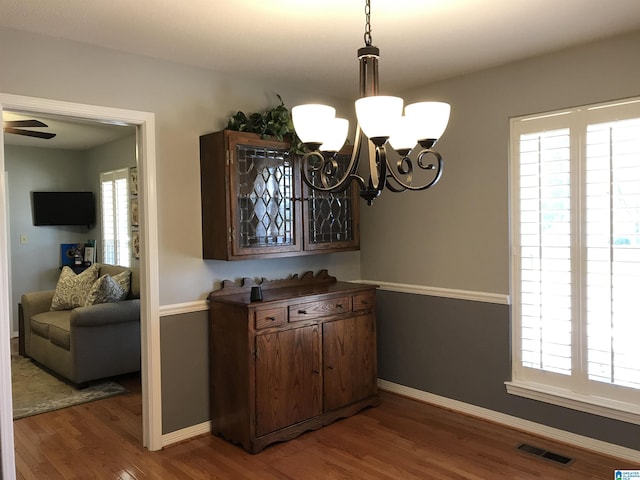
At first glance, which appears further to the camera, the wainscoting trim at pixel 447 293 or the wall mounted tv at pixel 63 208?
the wall mounted tv at pixel 63 208

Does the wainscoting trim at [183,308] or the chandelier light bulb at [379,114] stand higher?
the chandelier light bulb at [379,114]

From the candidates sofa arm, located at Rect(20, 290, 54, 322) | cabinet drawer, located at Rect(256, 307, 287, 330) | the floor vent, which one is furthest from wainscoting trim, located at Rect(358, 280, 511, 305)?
sofa arm, located at Rect(20, 290, 54, 322)

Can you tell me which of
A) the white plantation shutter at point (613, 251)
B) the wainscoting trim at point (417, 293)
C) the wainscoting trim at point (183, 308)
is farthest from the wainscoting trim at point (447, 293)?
the wainscoting trim at point (183, 308)

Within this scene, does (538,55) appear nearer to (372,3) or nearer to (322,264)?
(372,3)

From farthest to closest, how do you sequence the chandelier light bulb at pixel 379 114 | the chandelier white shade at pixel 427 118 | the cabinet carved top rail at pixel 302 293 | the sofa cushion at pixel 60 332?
the sofa cushion at pixel 60 332, the cabinet carved top rail at pixel 302 293, the chandelier white shade at pixel 427 118, the chandelier light bulb at pixel 379 114

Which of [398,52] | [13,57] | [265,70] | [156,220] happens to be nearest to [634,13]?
[398,52]

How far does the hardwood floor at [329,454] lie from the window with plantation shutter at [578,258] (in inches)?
16.7

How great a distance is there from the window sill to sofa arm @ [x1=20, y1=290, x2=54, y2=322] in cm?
460

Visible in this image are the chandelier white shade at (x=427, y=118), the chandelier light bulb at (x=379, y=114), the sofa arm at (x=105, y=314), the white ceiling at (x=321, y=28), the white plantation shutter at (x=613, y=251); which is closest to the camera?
the chandelier light bulb at (x=379, y=114)

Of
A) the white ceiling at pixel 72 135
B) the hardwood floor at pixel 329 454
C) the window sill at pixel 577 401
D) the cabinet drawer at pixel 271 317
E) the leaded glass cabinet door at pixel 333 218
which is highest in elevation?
the white ceiling at pixel 72 135

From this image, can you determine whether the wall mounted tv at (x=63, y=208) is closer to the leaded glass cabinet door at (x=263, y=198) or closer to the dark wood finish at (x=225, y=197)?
the dark wood finish at (x=225, y=197)

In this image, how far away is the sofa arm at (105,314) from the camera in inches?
174

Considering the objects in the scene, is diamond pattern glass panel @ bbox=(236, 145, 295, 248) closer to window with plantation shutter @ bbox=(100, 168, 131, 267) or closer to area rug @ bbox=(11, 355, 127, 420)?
area rug @ bbox=(11, 355, 127, 420)

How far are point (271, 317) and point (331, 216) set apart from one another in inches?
40.0
